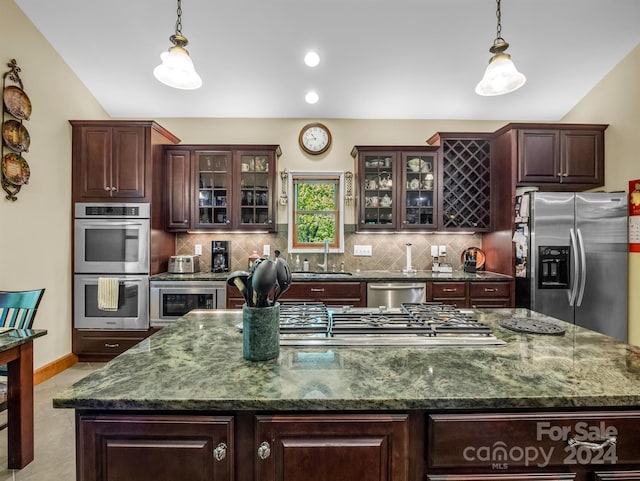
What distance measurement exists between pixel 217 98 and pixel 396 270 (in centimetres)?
296

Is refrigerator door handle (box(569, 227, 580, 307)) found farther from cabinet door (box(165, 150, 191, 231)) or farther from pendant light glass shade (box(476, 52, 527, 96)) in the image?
cabinet door (box(165, 150, 191, 231))

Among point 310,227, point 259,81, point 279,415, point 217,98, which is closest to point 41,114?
point 217,98

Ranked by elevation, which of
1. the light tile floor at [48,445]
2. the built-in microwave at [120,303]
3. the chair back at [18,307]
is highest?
the chair back at [18,307]

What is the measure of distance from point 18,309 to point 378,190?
335 centimetres

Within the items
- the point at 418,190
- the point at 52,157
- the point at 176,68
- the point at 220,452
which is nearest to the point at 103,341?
the point at 52,157

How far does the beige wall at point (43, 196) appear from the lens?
2.85 meters

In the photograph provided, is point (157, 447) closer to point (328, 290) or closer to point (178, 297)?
point (328, 290)

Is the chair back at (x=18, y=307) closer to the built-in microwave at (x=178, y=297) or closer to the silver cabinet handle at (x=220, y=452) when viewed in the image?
the built-in microwave at (x=178, y=297)

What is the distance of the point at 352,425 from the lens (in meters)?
0.90

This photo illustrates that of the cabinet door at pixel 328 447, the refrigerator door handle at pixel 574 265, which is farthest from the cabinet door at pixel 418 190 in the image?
the cabinet door at pixel 328 447

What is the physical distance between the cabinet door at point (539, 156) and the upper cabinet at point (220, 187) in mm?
2669

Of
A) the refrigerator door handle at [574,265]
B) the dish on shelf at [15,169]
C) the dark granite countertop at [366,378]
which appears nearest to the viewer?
the dark granite countertop at [366,378]

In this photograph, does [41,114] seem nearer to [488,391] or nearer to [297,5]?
[297,5]

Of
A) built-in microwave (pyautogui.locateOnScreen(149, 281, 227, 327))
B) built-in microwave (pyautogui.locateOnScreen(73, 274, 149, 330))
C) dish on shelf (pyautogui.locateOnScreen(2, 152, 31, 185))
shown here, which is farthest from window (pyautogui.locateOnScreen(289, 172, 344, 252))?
dish on shelf (pyautogui.locateOnScreen(2, 152, 31, 185))
